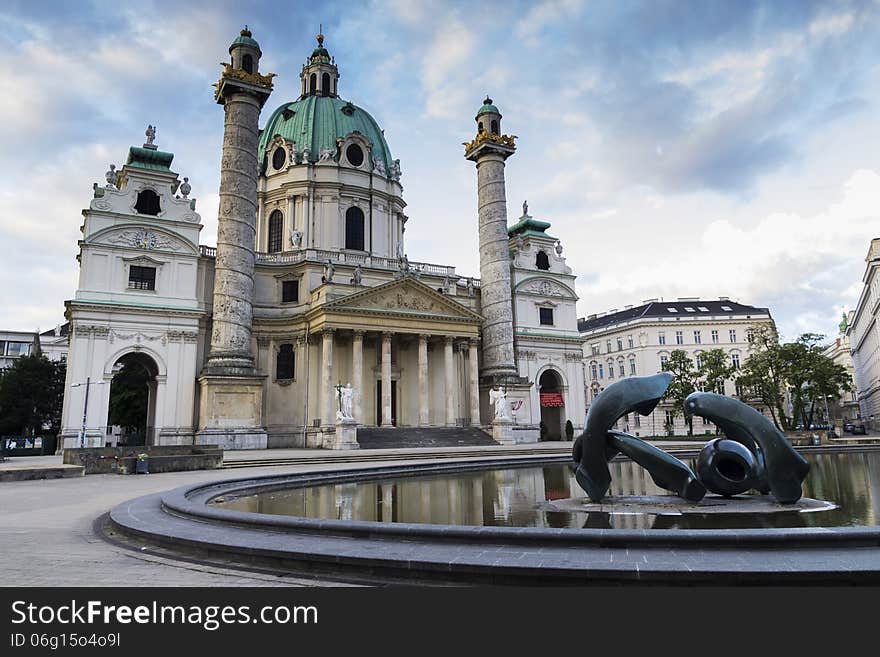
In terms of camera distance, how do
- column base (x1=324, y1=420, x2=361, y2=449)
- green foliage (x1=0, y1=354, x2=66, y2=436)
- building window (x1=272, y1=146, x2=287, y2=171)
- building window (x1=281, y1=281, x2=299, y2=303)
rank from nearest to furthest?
column base (x1=324, y1=420, x2=361, y2=449) → building window (x1=281, y1=281, x2=299, y2=303) → green foliage (x1=0, y1=354, x2=66, y2=436) → building window (x1=272, y1=146, x2=287, y2=171)

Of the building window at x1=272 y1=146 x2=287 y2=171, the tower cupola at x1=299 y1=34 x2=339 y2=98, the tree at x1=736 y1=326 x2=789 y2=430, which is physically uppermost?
the tower cupola at x1=299 y1=34 x2=339 y2=98

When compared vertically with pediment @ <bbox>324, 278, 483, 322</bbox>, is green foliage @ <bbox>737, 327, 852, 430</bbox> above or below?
below

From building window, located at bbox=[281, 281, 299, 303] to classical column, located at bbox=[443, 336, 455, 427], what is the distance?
11543 mm

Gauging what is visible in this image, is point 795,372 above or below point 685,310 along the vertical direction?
below

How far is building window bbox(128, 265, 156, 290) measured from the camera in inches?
1529

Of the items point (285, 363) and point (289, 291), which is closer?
point (285, 363)

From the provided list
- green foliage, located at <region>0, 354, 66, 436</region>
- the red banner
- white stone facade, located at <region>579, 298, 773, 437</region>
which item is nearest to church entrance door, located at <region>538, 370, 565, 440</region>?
the red banner

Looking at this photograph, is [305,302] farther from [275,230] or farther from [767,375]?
[767,375]

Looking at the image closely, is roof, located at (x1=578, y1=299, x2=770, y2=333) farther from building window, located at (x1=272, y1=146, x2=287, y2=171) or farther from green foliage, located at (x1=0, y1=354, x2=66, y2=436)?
green foliage, located at (x1=0, y1=354, x2=66, y2=436)

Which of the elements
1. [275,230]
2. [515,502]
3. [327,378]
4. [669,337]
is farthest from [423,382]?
[669,337]

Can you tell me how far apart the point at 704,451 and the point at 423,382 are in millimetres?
32549

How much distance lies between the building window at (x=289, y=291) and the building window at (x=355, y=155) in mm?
13404

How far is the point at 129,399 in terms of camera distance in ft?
170

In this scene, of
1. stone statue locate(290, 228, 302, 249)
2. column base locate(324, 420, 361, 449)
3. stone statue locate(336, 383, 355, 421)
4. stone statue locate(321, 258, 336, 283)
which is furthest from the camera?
stone statue locate(290, 228, 302, 249)
